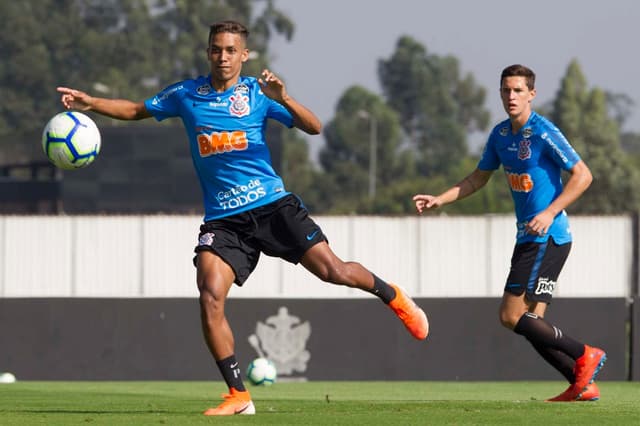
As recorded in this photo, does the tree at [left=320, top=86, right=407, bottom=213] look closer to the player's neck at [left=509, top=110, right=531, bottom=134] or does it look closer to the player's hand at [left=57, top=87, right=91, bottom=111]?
the player's neck at [left=509, top=110, right=531, bottom=134]

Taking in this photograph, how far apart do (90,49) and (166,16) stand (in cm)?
657

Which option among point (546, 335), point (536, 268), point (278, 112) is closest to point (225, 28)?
point (278, 112)

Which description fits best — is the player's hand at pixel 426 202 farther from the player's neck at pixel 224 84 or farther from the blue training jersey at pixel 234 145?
the player's neck at pixel 224 84

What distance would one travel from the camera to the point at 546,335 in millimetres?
10586

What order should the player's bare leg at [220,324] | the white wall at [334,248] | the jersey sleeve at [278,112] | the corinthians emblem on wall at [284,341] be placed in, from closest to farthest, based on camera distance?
the player's bare leg at [220,324] → the jersey sleeve at [278,112] → the corinthians emblem on wall at [284,341] → the white wall at [334,248]

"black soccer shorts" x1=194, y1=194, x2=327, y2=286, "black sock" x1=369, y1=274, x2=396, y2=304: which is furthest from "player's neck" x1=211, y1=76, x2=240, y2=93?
"black sock" x1=369, y1=274, x2=396, y2=304

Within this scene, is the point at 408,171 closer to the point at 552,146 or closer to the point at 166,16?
the point at 166,16

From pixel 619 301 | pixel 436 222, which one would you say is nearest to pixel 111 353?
pixel 619 301

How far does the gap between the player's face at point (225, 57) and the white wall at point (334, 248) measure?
680 inches

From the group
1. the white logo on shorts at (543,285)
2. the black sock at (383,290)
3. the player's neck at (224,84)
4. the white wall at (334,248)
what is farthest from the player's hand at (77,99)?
the white wall at (334,248)

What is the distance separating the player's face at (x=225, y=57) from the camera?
945cm

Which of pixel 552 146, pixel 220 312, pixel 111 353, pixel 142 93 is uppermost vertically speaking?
pixel 142 93

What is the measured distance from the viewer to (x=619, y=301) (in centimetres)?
1900

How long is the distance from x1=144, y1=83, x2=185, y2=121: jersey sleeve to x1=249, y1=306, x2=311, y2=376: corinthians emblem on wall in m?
9.48
